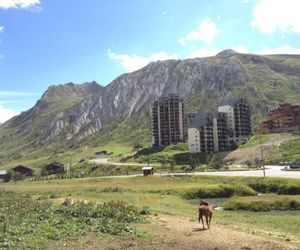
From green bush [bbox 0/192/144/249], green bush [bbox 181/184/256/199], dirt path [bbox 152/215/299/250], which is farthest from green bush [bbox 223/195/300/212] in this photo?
dirt path [bbox 152/215/299/250]

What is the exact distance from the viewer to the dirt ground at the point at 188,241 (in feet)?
96.0

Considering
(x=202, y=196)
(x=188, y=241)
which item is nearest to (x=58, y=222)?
(x=188, y=241)

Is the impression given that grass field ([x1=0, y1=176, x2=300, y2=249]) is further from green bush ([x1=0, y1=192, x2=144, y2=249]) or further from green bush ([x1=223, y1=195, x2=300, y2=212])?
green bush ([x1=0, y1=192, x2=144, y2=249])

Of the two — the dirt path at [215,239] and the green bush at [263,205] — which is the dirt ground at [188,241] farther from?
the green bush at [263,205]

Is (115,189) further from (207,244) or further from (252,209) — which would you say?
(207,244)

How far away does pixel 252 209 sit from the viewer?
2373 inches

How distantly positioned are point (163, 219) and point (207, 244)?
10.6m

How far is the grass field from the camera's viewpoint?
41.4 metres

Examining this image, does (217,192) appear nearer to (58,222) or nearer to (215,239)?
(58,222)

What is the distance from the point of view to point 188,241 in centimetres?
3094

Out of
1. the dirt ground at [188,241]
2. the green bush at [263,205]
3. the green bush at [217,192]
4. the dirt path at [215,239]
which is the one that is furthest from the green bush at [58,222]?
the green bush at [217,192]

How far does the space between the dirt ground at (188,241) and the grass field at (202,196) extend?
1.30 meters

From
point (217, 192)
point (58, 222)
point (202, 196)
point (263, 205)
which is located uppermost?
point (217, 192)

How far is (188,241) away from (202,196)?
49453 mm
